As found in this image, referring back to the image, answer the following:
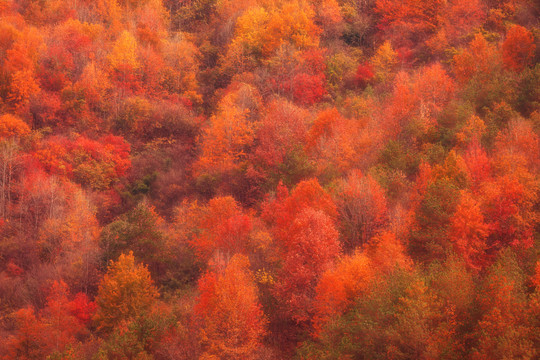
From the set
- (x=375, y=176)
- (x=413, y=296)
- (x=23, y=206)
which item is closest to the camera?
(x=413, y=296)

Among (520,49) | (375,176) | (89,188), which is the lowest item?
(89,188)

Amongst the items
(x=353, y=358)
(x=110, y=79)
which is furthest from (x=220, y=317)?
(x=110, y=79)

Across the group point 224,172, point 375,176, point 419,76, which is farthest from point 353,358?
point 419,76

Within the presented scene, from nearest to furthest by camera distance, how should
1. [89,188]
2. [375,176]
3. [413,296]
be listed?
[413,296] < [375,176] < [89,188]

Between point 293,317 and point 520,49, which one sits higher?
point 520,49

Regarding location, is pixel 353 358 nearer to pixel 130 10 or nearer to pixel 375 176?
pixel 375 176

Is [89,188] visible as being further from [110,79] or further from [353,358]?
[353,358]

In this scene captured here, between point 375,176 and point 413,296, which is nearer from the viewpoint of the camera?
point 413,296
